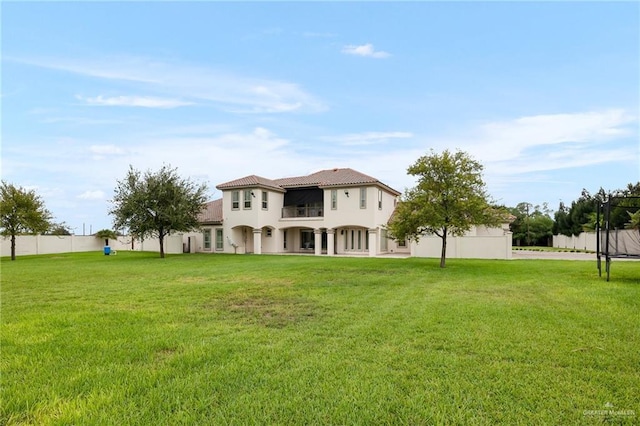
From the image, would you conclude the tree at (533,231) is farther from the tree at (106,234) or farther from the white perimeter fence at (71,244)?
the tree at (106,234)

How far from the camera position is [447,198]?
17297 millimetres

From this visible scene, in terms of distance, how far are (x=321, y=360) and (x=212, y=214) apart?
1268 inches

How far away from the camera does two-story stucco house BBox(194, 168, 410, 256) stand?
29125 mm

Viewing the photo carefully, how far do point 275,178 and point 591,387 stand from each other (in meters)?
33.3

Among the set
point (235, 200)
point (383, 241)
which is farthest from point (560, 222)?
point (235, 200)

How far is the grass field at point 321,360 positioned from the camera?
336 centimetres

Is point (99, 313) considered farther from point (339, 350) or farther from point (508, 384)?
point (508, 384)

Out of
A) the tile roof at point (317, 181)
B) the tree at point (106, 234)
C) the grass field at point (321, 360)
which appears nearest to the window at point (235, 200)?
the tile roof at point (317, 181)

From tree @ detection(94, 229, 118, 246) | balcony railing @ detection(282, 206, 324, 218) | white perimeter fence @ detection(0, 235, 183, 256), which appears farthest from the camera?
tree @ detection(94, 229, 118, 246)

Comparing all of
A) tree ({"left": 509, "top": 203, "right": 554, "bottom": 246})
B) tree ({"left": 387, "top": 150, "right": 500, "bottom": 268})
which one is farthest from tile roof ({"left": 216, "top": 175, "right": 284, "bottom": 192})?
tree ({"left": 509, "top": 203, "right": 554, "bottom": 246})

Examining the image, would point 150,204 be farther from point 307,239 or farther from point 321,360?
point 321,360

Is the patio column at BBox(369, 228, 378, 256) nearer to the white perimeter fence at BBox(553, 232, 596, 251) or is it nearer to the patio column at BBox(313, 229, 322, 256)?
the patio column at BBox(313, 229, 322, 256)

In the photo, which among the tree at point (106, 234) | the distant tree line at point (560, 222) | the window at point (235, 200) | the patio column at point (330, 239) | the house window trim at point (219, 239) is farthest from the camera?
the distant tree line at point (560, 222)

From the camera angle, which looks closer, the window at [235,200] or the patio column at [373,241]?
the patio column at [373,241]
